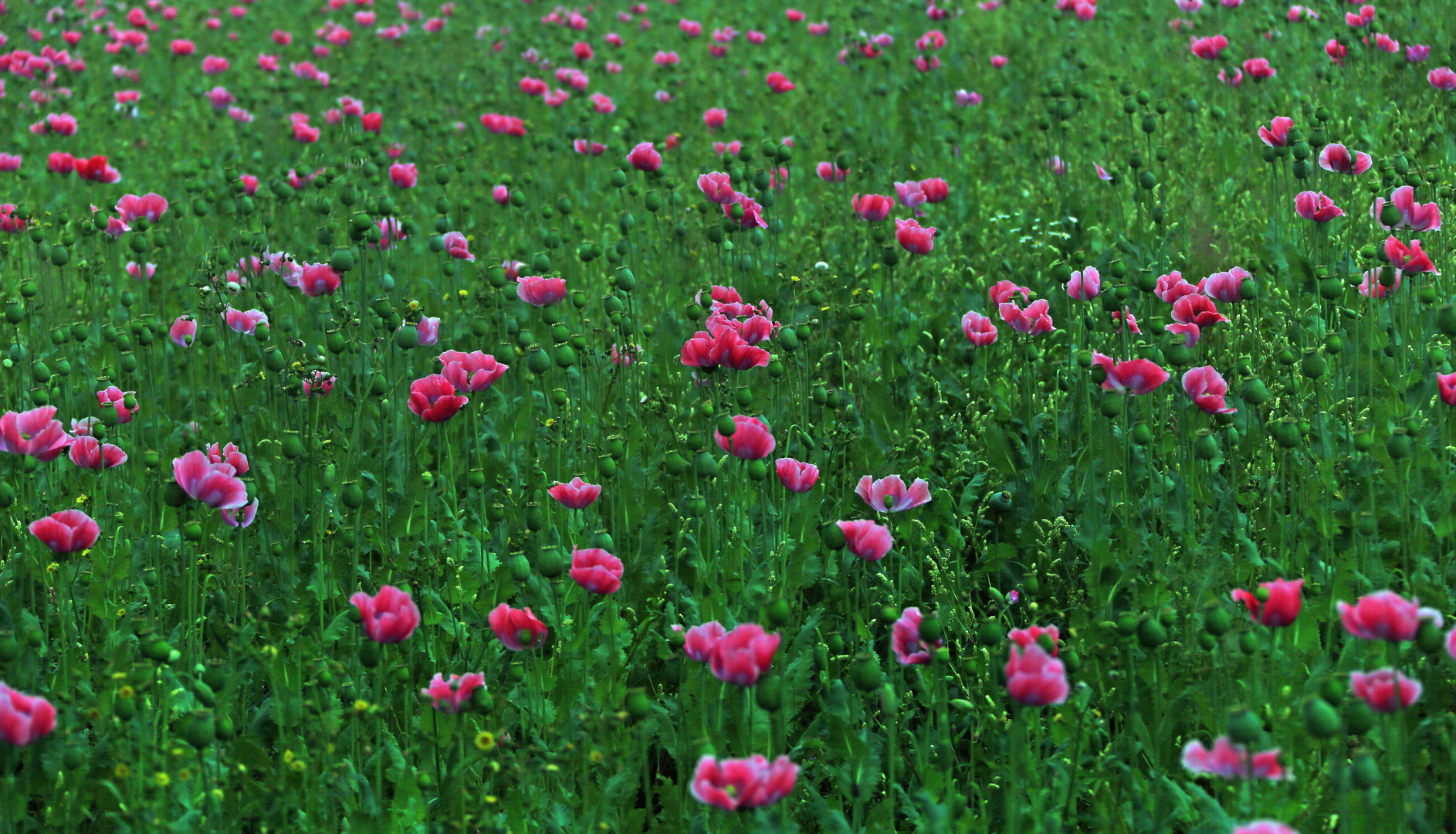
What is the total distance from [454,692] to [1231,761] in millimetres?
1164

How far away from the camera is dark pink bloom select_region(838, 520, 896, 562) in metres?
2.26

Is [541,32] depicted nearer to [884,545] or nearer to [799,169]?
[799,169]

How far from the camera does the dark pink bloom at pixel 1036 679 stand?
5.78 ft

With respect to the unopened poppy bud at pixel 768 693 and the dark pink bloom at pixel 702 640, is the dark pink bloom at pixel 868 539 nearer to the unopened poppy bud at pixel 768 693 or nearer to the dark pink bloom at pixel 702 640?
the dark pink bloom at pixel 702 640

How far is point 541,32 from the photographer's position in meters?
8.84

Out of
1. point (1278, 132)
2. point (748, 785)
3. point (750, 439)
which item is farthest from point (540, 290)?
point (1278, 132)

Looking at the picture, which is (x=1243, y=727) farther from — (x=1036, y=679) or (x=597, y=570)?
(x=597, y=570)

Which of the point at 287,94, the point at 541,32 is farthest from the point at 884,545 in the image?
the point at 541,32

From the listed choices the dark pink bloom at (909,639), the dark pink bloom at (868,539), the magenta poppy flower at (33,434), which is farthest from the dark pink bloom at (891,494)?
the magenta poppy flower at (33,434)

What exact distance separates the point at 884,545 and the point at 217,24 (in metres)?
8.26

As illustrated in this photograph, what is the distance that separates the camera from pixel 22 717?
1711 mm

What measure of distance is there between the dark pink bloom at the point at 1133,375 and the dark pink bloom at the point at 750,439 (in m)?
0.72

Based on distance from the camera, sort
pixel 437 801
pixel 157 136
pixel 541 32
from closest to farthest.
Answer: pixel 437 801, pixel 157 136, pixel 541 32

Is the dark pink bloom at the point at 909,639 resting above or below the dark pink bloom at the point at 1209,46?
below
